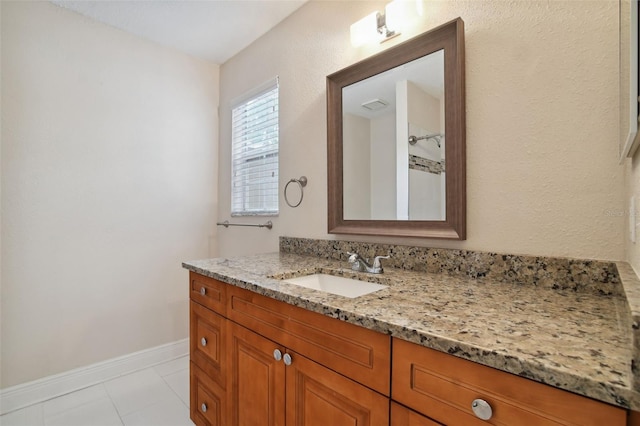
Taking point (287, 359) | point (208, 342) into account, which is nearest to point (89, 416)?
point (208, 342)

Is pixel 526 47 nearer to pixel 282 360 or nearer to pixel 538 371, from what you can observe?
pixel 538 371

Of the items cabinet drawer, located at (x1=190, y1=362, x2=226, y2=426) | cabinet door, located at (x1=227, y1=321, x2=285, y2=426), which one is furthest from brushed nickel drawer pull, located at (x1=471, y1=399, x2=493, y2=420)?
cabinet drawer, located at (x1=190, y1=362, x2=226, y2=426)

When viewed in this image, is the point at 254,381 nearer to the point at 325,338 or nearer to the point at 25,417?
the point at 325,338

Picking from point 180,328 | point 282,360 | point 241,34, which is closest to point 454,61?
point 282,360

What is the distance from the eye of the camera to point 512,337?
0.63m

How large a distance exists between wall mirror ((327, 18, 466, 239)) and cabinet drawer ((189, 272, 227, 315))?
26.9 inches

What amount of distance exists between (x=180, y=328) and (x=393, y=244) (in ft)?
6.79

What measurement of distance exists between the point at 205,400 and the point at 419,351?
133 centimetres

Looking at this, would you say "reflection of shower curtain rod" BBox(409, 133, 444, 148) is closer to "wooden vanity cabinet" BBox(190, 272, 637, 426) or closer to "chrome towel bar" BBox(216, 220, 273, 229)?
"wooden vanity cabinet" BBox(190, 272, 637, 426)

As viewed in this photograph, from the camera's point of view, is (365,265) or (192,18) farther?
(192,18)

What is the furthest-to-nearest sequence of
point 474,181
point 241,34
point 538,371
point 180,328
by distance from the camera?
point 180,328 < point 241,34 < point 474,181 < point 538,371

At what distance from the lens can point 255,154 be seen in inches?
98.5

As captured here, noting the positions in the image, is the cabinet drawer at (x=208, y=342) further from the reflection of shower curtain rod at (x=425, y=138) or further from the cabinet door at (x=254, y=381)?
the reflection of shower curtain rod at (x=425, y=138)

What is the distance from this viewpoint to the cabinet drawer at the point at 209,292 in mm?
1405
